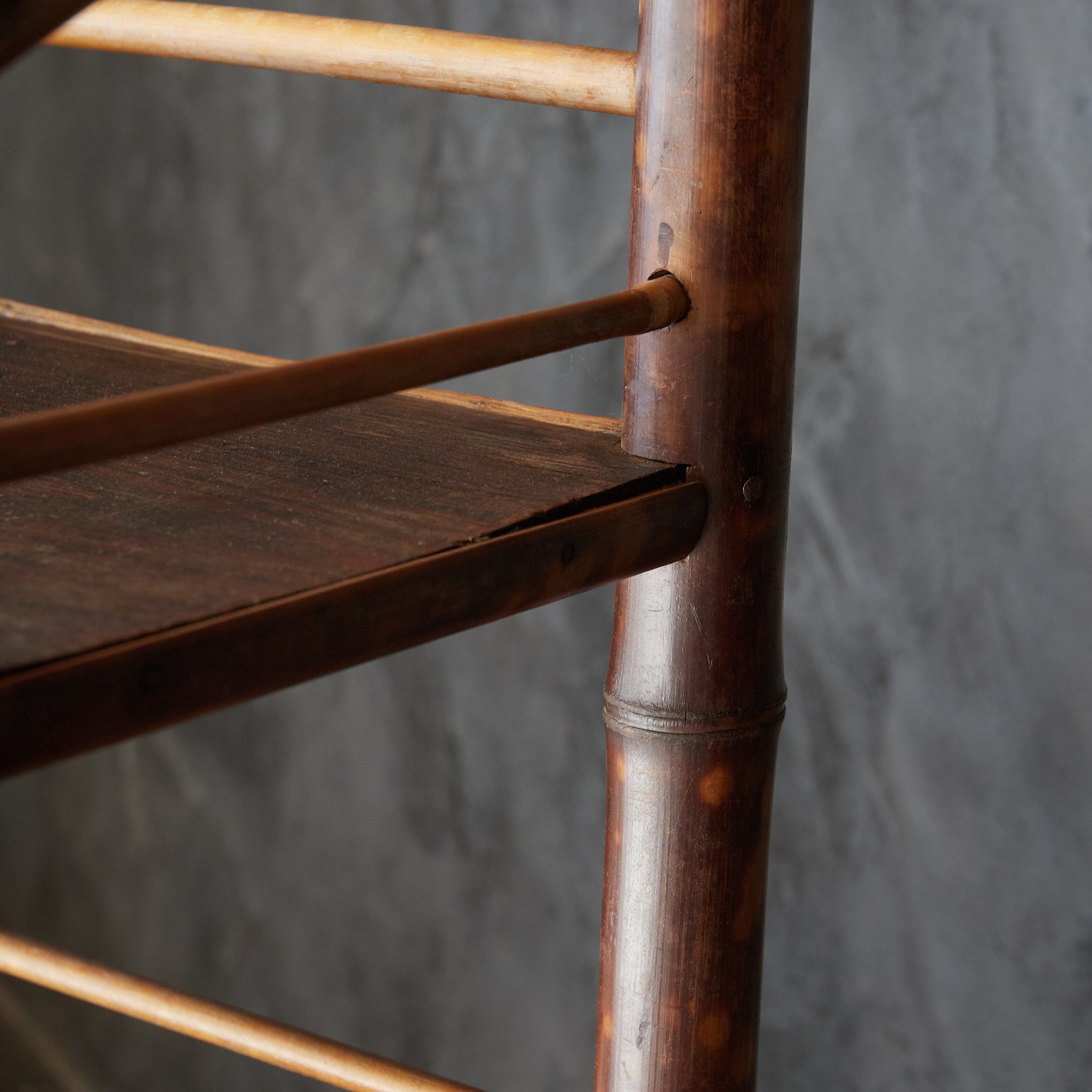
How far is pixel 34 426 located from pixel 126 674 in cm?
6

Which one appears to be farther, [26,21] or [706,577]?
[706,577]

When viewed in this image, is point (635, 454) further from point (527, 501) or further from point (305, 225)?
point (305, 225)

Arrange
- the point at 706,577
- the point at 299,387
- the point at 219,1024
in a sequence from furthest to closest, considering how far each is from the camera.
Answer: the point at 219,1024 < the point at 706,577 < the point at 299,387

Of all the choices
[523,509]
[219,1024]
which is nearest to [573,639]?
[219,1024]

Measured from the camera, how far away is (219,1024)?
59cm

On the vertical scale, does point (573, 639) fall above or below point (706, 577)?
below

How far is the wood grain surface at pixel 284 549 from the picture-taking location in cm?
32

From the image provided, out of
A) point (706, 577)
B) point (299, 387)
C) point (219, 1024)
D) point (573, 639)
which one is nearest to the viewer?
point (299, 387)

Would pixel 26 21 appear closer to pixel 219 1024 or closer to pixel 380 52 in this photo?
pixel 380 52

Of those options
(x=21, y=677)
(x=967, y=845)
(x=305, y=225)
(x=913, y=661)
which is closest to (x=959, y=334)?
(x=913, y=661)

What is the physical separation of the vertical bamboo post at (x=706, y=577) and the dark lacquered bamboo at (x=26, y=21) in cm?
25

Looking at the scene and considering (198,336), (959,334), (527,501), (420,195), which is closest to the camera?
(527,501)

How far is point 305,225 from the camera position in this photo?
1.26 meters

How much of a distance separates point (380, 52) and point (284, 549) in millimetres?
212
